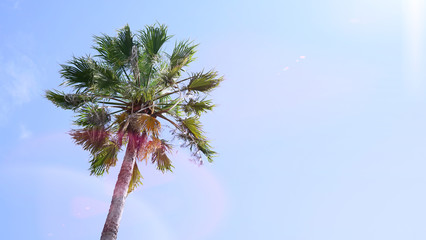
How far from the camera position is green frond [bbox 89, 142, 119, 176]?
10.8 metres

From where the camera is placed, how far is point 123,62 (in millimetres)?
10508

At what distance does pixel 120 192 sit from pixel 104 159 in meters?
2.45

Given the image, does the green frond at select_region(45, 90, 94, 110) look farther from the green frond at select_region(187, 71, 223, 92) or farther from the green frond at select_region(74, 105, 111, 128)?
the green frond at select_region(187, 71, 223, 92)

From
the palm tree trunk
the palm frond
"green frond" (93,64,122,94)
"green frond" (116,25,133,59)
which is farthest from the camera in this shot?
"green frond" (116,25,133,59)

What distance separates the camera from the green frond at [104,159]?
10.8 meters

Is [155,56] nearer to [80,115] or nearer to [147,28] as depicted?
[147,28]

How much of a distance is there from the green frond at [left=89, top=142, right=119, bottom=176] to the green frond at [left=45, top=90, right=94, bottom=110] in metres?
1.38

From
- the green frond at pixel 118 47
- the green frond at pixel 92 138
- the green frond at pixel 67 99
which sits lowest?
the green frond at pixel 92 138

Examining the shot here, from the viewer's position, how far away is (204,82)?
35.2 feet

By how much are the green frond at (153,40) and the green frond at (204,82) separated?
127cm

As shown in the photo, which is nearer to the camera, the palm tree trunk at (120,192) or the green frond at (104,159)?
the palm tree trunk at (120,192)

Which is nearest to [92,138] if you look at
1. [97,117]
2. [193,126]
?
[97,117]

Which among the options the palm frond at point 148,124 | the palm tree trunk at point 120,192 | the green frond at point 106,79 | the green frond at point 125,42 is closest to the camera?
the palm tree trunk at point 120,192

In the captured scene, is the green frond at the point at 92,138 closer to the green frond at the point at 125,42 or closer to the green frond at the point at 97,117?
the green frond at the point at 97,117
